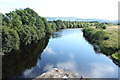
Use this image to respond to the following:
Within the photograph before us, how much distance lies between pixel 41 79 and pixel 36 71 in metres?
9.25

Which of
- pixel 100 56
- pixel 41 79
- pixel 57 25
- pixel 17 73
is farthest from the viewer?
pixel 57 25

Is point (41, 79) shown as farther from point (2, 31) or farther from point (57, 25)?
point (57, 25)

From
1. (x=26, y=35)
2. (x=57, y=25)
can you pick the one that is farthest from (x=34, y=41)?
(x=57, y=25)

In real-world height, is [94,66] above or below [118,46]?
below

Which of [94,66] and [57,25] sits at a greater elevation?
[57,25]

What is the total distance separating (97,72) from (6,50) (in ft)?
67.0

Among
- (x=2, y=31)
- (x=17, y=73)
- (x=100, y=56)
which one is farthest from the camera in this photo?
(x=100, y=56)

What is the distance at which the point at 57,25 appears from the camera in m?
107

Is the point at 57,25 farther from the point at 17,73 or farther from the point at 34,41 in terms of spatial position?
the point at 17,73

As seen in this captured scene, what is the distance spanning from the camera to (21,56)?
33.6 meters

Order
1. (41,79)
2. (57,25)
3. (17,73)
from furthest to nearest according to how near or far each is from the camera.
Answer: (57,25)
(17,73)
(41,79)

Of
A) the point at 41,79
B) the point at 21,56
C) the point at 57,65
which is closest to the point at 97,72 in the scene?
the point at 57,65

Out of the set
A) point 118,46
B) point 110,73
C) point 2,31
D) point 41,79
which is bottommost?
A: point 110,73

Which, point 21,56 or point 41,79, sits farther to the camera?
point 21,56
